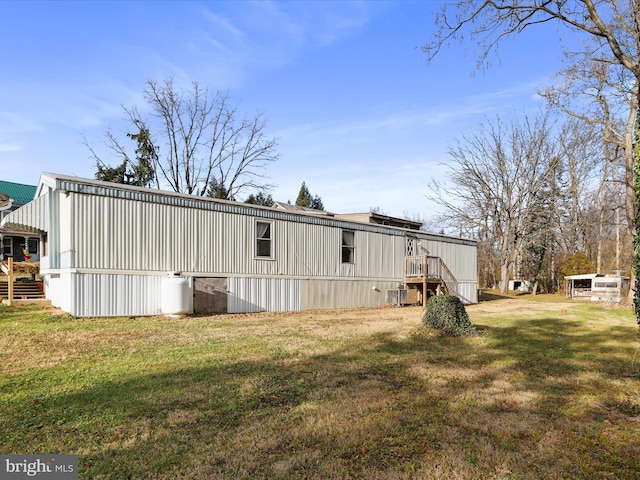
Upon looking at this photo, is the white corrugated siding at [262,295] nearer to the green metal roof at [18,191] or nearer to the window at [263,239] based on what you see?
the window at [263,239]

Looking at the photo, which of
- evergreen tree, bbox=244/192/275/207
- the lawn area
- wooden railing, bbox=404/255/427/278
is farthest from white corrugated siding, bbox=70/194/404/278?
evergreen tree, bbox=244/192/275/207

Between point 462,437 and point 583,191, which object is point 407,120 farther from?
point 583,191

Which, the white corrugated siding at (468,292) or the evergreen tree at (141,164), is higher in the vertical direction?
the evergreen tree at (141,164)

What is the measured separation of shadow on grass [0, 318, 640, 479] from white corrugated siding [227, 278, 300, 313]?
22.2 ft

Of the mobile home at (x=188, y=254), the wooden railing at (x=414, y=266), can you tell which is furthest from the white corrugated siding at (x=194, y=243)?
the wooden railing at (x=414, y=266)

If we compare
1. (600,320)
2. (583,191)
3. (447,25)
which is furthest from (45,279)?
(583,191)

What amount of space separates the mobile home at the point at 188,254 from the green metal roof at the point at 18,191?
11.4 m

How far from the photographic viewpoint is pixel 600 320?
45.0 ft

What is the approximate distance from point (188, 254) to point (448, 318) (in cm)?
775

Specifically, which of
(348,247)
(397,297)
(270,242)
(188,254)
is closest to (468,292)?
(397,297)

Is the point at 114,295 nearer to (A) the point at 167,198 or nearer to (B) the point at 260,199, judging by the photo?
(A) the point at 167,198

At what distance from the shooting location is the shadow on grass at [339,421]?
10.8ft

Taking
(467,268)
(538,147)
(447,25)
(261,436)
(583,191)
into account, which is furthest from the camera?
(583,191)

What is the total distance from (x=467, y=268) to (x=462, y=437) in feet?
66.9
